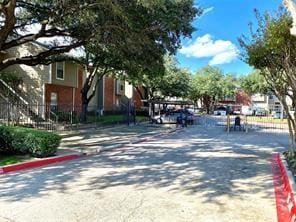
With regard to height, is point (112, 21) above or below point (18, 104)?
above

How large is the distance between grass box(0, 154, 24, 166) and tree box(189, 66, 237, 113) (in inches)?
2694

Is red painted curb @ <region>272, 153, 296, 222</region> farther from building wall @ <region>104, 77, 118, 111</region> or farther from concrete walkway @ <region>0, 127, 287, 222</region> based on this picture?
building wall @ <region>104, 77, 118, 111</region>

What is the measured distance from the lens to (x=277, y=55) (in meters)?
12.5

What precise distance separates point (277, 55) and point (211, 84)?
69.0 meters

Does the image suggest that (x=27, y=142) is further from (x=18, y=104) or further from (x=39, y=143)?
(x=18, y=104)

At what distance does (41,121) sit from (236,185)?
19.4 meters

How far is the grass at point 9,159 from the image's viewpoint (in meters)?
11.4

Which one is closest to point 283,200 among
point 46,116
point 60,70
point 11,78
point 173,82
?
point 46,116

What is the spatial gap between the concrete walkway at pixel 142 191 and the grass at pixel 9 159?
1109 mm

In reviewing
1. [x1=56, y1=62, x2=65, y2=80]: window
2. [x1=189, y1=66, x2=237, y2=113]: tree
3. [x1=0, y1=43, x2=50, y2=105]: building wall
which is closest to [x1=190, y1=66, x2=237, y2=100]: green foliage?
[x1=189, y1=66, x2=237, y2=113]: tree

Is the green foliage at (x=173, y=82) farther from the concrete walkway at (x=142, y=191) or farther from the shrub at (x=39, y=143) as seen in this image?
the concrete walkway at (x=142, y=191)

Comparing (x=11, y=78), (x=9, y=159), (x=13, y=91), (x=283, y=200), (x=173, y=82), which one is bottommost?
(x=283, y=200)

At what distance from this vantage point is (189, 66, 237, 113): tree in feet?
266

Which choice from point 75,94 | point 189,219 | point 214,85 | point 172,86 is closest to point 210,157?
point 189,219
